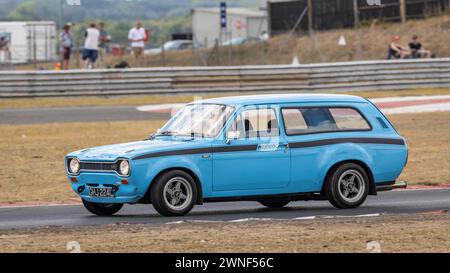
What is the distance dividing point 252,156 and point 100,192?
184 cm

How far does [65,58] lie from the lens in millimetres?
35375

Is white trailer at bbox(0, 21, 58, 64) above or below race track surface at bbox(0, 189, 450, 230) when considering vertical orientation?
above

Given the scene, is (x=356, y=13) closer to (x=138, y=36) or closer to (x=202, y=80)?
(x=138, y=36)

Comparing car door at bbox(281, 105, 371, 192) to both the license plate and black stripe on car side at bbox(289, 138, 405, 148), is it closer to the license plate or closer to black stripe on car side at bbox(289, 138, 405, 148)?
black stripe on car side at bbox(289, 138, 405, 148)

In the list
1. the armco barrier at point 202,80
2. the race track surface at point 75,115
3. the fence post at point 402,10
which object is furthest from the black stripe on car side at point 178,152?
the fence post at point 402,10

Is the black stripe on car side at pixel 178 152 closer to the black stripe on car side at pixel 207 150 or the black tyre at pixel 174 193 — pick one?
the black stripe on car side at pixel 207 150

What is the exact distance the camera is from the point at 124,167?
40.1 ft

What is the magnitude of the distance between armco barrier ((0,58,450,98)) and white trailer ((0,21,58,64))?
20787 millimetres

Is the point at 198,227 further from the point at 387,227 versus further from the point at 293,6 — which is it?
the point at 293,6

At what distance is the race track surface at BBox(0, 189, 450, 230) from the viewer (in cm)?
1255

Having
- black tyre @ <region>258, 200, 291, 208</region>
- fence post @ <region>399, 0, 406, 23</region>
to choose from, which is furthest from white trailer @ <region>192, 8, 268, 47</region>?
black tyre @ <region>258, 200, 291, 208</region>

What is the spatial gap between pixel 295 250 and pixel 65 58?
2662 centimetres

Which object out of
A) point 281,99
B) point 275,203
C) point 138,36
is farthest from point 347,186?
point 138,36
